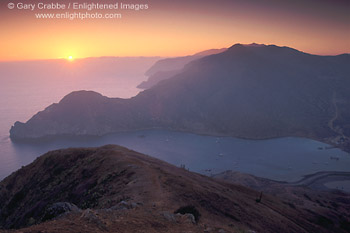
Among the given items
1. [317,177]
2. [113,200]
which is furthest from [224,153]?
[113,200]

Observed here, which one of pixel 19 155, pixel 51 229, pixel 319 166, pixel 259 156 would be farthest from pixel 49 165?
pixel 319 166

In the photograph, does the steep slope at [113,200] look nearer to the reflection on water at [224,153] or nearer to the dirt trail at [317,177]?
the dirt trail at [317,177]

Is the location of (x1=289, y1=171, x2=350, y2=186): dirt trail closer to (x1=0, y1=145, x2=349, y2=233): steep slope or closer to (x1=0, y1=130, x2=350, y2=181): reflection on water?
(x1=0, y1=130, x2=350, y2=181): reflection on water

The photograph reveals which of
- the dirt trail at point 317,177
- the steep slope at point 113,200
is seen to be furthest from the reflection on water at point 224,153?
the steep slope at point 113,200

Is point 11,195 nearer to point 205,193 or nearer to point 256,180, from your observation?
point 205,193

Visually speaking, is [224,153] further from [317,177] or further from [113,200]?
[113,200]
